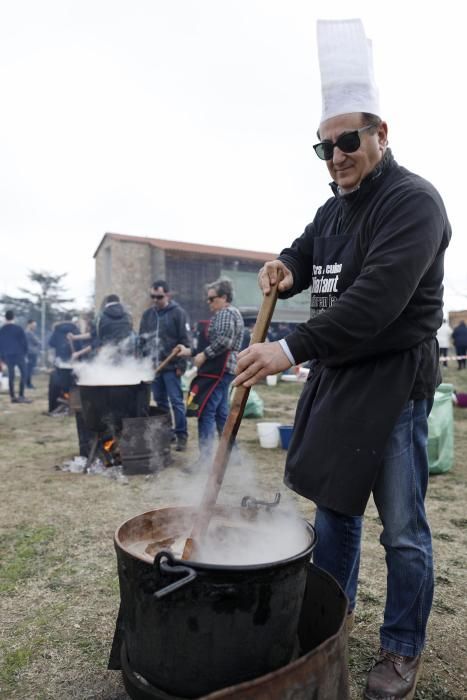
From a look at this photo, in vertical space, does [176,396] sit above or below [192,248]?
below

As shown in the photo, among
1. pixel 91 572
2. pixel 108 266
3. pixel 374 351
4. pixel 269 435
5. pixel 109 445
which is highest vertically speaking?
pixel 108 266

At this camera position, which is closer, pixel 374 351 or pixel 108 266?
pixel 374 351

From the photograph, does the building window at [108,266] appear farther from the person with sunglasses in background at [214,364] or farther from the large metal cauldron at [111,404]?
the large metal cauldron at [111,404]

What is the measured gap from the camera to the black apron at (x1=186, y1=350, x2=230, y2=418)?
568 centimetres

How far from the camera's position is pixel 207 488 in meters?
1.89

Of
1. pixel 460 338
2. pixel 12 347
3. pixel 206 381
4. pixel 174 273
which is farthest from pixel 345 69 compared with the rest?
pixel 174 273

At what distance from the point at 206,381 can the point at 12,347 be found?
752 centimetres

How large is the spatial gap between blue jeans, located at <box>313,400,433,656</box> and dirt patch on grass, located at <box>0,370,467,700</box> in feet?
1.17

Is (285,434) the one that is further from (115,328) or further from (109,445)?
(115,328)

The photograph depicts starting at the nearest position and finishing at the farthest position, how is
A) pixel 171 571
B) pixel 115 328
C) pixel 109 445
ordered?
1. pixel 171 571
2. pixel 109 445
3. pixel 115 328

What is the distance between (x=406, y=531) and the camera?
6.30ft

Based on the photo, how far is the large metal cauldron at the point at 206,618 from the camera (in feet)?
5.02

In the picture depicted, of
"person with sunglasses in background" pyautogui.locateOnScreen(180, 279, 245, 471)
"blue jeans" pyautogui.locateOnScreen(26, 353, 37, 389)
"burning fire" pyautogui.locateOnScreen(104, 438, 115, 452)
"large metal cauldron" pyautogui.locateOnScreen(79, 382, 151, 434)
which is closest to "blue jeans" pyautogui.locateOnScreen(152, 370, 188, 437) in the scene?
Result: "person with sunglasses in background" pyautogui.locateOnScreen(180, 279, 245, 471)

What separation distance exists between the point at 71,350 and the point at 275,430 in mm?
6571
